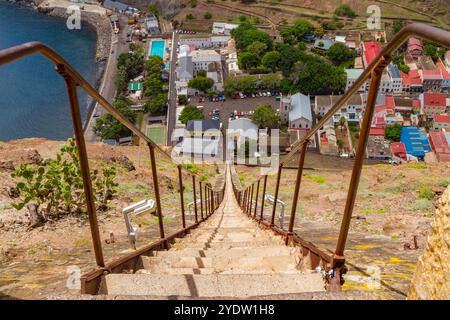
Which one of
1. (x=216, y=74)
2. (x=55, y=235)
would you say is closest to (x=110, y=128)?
(x=216, y=74)

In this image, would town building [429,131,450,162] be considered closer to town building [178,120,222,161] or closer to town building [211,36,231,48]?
town building [178,120,222,161]

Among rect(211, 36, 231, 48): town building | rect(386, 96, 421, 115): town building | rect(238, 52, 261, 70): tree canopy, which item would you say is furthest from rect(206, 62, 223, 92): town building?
rect(386, 96, 421, 115): town building

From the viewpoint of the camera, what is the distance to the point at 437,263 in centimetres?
186

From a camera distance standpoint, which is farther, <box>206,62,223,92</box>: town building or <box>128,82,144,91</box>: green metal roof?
<box>128,82,144,91</box>: green metal roof

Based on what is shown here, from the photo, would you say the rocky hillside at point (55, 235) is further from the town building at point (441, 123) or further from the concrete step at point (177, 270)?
the town building at point (441, 123)

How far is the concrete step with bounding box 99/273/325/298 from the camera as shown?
2604mm

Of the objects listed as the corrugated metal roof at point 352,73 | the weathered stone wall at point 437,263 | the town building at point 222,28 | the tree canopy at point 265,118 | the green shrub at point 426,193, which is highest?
the town building at point 222,28

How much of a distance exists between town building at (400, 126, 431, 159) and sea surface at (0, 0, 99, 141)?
84.1ft

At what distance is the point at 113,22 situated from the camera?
5316cm

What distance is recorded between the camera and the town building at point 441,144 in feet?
94.1

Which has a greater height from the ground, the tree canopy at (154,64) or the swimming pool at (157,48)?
the swimming pool at (157,48)

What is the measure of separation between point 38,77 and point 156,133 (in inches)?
606

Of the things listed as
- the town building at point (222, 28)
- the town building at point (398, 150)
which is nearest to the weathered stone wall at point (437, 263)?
the town building at point (398, 150)

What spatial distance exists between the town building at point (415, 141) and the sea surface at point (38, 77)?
25635mm
